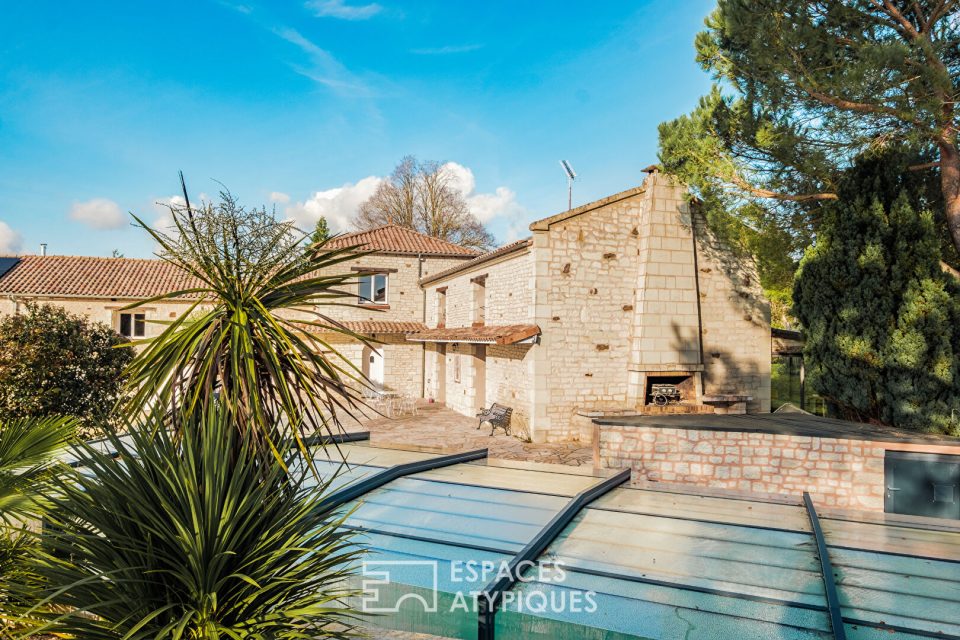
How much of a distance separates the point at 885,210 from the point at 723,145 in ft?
11.3

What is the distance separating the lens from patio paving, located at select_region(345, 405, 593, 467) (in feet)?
37.3

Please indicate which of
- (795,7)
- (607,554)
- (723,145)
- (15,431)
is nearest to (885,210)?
(723,145)

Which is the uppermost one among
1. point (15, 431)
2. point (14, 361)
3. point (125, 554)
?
point (14, 361)

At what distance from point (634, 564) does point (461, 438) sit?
30.5ft

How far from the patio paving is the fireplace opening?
2135mm

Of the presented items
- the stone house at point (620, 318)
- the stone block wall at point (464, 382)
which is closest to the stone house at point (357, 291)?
the stone block wall at point (464, 382)

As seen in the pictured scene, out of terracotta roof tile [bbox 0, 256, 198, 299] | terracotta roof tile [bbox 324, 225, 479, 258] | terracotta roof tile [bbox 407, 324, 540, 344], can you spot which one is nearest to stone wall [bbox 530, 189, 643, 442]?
terracotta roof tile [bbox 407, 324, 540, 344]

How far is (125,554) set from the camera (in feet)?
9.10

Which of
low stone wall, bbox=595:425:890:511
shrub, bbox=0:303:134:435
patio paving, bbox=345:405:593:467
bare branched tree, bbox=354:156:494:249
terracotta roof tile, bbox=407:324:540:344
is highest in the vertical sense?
bare branched tree, bbox=354:156:494:249

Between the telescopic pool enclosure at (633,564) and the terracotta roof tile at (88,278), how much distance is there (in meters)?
19.9

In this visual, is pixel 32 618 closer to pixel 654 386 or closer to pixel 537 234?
pixel 537 234

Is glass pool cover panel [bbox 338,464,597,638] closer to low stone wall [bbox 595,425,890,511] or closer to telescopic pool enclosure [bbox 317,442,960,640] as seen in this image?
telescopic pool enclosure [bbox 317,442,960,640]

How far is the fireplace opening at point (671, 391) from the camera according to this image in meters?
13.1

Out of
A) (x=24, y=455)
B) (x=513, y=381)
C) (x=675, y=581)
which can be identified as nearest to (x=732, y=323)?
(x=513, y=381)
